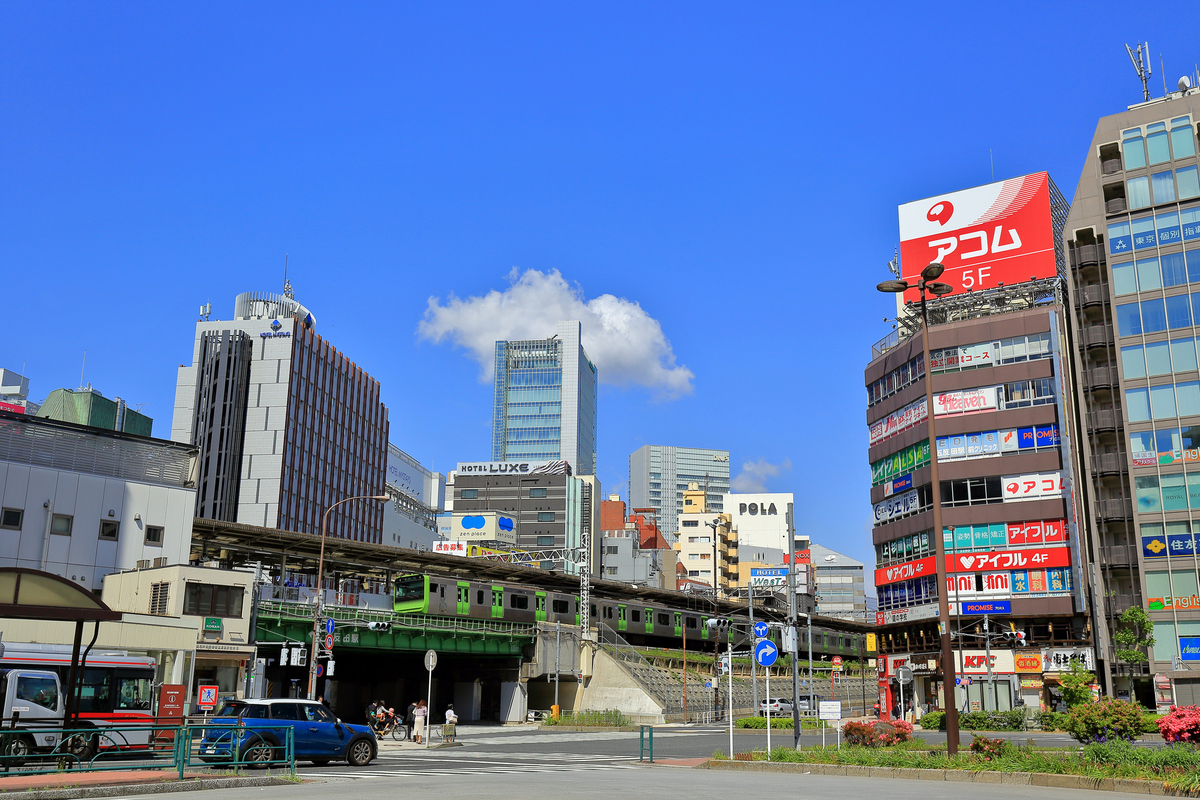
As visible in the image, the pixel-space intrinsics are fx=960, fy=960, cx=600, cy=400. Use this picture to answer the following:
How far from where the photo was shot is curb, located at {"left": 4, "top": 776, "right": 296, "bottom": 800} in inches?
583

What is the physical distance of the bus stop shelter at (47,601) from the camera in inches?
715

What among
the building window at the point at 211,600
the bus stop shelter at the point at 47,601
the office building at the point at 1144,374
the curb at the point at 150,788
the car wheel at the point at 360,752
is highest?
the office building at the point at 1144,374

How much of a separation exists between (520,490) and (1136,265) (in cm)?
10674

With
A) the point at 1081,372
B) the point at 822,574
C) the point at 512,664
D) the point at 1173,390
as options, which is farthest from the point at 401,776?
the point at 822,574

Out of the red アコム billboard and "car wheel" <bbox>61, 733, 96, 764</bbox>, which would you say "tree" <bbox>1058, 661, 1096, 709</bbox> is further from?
"car wheel" <bbox>61, 733, 96, 764</bbox>

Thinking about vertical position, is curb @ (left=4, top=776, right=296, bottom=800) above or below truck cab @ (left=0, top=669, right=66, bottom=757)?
below

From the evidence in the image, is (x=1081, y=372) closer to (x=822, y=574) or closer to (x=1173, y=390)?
(x=1173, y=390)

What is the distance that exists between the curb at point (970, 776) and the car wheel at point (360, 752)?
883 cm

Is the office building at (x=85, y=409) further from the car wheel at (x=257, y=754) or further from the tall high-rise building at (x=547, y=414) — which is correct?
the tall high-rise building at (x=547, y=414)

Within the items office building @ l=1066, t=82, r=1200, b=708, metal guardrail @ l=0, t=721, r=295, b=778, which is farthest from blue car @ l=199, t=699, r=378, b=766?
office building @ l=1066, t=82, r=1200, b=708

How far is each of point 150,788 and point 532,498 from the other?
138 metres

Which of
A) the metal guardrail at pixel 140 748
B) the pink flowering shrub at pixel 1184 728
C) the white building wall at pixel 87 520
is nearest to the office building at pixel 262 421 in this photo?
the white building wall at pixel 87 520

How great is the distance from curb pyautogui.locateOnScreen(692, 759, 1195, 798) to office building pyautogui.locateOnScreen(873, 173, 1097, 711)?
37.8m

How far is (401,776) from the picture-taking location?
2112 cm
